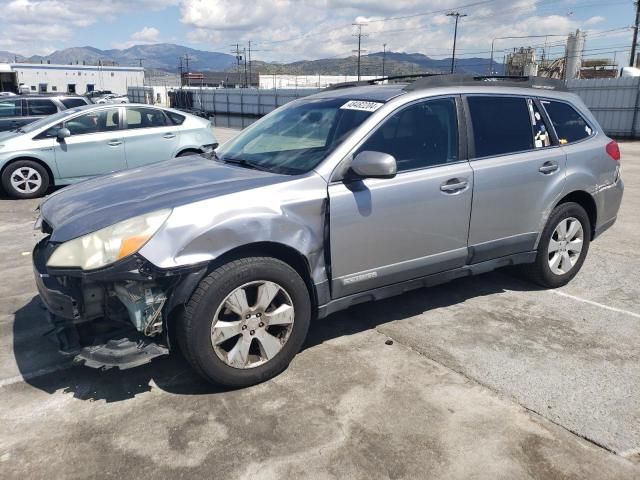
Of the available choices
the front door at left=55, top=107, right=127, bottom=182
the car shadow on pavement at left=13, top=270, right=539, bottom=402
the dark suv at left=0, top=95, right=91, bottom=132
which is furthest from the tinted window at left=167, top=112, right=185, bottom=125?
the car shadow on pavement at left=13, top=270, right=539, bottom=402

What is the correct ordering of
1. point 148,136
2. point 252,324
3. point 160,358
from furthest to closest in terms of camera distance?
1. point 148,136
2. point 160,358
3. point 252,324

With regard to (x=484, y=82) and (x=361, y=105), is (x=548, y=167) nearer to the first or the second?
(x=484, y=82)

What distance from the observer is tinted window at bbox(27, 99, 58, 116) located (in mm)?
12891

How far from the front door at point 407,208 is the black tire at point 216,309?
33 centimetres

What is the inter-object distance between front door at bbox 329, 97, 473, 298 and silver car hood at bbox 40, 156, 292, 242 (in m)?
0.54

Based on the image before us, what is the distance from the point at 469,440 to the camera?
2807 mm

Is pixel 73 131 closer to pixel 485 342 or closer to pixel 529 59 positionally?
pixel 485 342

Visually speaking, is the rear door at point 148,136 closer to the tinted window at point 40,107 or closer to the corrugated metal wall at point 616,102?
the tinted window at point 40,107

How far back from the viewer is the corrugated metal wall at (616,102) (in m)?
21.8

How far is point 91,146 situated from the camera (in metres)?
9.16

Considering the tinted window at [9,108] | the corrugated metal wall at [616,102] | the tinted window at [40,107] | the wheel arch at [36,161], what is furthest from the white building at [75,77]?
the wheel arch at [36,161]

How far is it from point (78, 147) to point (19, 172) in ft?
3.54

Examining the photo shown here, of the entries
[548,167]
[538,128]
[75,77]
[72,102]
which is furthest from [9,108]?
[75,77]

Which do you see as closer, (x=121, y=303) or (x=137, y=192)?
(x=121, y=303)
